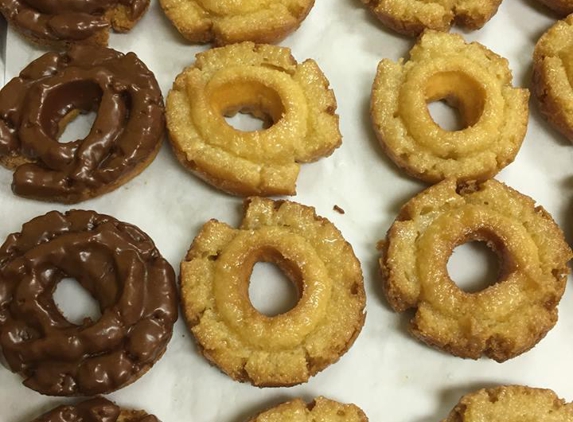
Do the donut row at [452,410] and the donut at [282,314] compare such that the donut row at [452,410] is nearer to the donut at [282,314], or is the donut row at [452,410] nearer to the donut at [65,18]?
the donut at [282,314]

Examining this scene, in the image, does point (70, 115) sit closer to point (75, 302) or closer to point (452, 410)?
point (75, 302)

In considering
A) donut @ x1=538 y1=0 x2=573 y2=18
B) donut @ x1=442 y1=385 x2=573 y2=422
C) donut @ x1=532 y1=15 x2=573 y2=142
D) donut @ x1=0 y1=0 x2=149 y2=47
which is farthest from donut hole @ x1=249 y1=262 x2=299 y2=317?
donut @ x1=538 y1=0 x2=573 y2=18

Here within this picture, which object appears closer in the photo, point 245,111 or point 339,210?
point 339,210

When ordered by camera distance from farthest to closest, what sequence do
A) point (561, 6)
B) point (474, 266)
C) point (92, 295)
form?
point (561, 6), point (474, 266), point (92, 295)

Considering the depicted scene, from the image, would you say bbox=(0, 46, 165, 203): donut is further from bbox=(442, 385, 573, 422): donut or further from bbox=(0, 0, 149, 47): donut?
bbox=(442, 385, 573, 422): donut

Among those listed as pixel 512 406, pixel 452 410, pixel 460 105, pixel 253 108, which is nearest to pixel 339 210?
pixel 253 108

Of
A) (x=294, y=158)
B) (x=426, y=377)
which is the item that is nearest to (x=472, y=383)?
(x=426, y=377)

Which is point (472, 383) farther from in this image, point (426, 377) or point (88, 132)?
point (88, 132)
